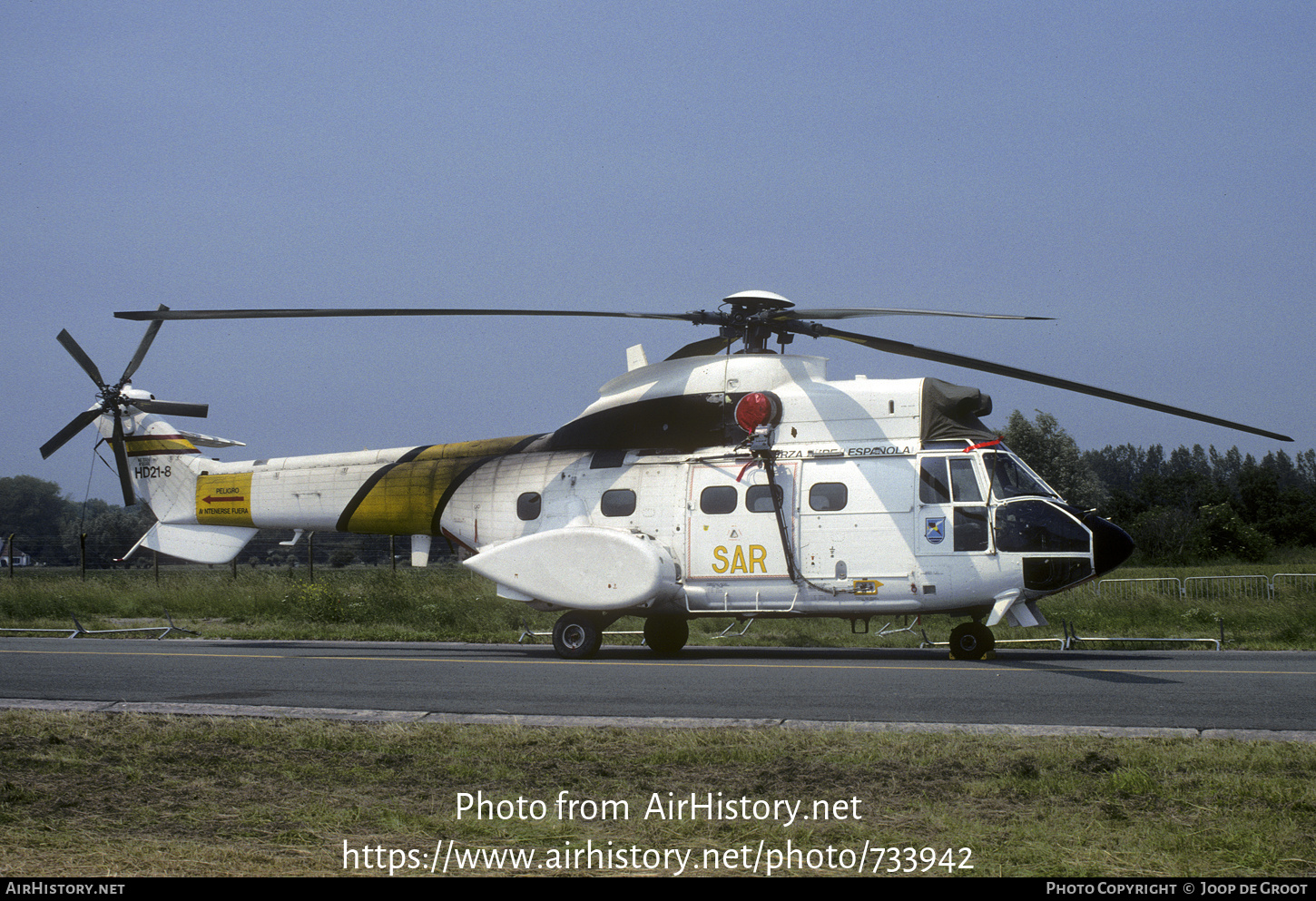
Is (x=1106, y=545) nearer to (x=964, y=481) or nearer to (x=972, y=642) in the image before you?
(x=964, y=481)

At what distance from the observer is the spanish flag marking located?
60.6 feet

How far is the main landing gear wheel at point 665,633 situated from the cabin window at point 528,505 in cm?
232

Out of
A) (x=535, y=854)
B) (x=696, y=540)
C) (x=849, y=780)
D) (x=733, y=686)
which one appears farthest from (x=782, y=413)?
(x=535, y=854)

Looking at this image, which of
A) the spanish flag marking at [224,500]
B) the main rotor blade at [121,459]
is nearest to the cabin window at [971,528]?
the spanish flag marking at [224,500]

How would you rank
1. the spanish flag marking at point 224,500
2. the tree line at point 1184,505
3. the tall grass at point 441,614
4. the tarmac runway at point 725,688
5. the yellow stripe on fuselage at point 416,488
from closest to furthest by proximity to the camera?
the tarmac runway at point 725,688
the yellow stripe on fuselage at point 416,488
the spanish flag marking at point 224,500
the tall grass at point 441,614
the tree line at point 1184,505

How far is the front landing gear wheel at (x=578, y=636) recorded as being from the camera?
15086 mm

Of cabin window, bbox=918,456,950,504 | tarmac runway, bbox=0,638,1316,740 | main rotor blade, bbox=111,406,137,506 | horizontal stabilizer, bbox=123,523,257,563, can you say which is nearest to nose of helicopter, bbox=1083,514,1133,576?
tarmac runway, bbox=0,638,1316,740

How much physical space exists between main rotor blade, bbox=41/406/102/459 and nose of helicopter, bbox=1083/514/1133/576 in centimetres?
1706

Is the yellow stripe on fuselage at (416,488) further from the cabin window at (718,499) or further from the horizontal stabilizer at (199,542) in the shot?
the cabin window at (718,499)

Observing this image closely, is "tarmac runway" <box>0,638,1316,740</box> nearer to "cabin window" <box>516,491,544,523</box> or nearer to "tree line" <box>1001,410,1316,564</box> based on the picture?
"cabin window" <box>516,491,544,523</box>

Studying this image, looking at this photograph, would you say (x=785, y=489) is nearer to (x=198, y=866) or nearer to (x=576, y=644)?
(x=576, y=644)

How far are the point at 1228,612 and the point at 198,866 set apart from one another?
20.4 m

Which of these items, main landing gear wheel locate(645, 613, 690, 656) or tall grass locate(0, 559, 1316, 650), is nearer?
main landing gear wheel locate(645, 613, 690, 656)

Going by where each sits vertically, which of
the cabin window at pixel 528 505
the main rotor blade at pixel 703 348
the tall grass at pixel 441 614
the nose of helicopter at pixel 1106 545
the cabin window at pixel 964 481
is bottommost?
the tall grass at pixel 441 614
